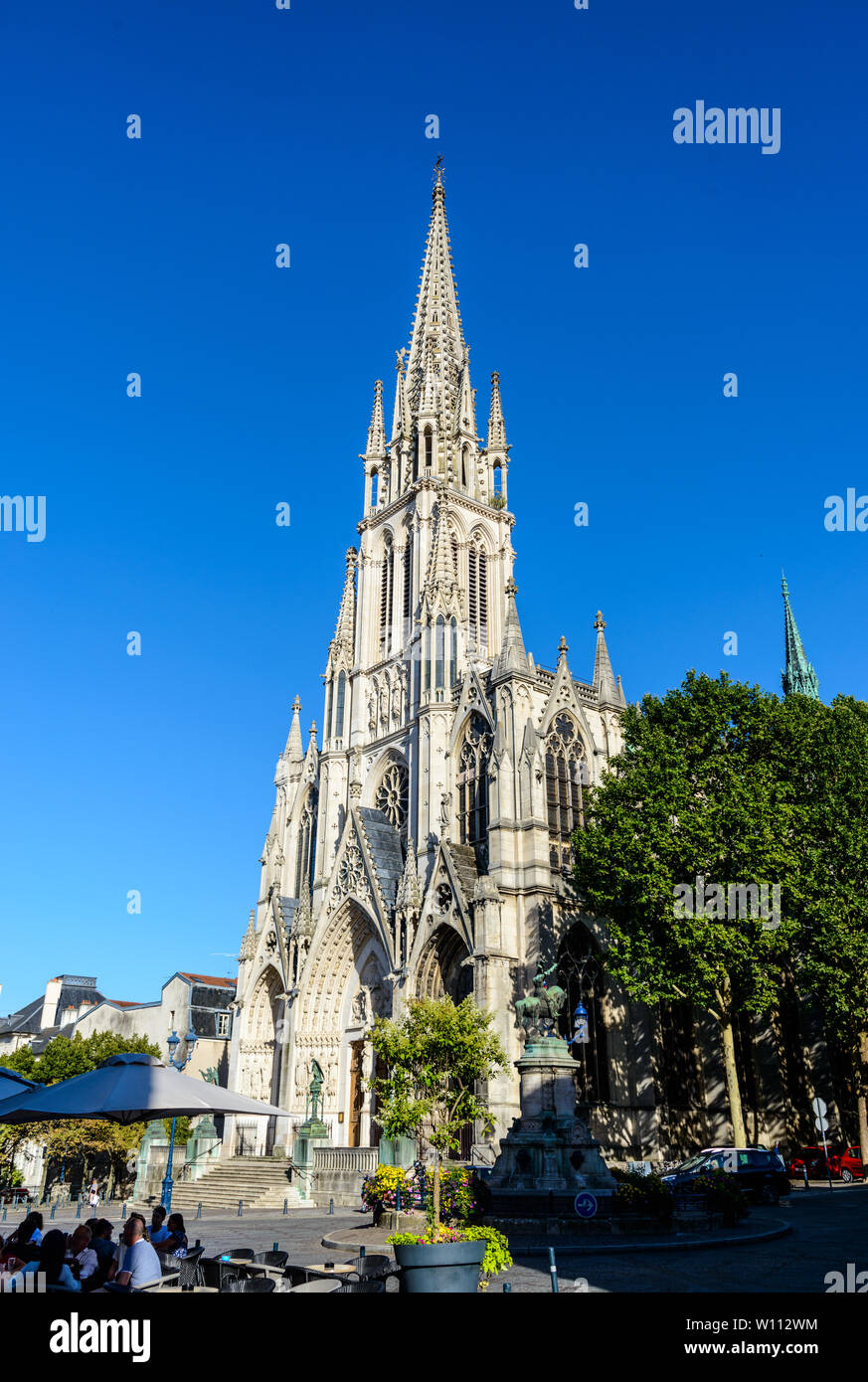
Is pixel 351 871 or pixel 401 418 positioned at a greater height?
pixel 401 418

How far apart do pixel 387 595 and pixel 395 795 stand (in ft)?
38.7

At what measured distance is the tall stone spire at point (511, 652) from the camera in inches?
1528

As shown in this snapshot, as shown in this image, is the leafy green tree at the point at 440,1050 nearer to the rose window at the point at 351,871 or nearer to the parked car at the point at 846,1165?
the parked car at the point at 846,1165

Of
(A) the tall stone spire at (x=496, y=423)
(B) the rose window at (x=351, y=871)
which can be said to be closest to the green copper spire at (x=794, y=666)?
(A) the tall stone spire at (x=496, y=423)

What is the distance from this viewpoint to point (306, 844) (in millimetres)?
50938

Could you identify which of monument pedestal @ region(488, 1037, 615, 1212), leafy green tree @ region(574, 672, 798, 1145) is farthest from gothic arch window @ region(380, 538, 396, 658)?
monument pedestal @ region(488, 1037, 615, 1212)

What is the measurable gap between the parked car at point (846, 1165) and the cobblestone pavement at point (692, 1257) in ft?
27.9

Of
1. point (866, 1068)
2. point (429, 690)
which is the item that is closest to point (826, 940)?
point (866, 1068)

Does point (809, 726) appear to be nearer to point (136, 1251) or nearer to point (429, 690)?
point (429, 690)

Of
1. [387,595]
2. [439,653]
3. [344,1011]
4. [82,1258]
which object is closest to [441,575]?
[439,653]

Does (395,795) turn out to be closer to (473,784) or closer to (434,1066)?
(473,784)

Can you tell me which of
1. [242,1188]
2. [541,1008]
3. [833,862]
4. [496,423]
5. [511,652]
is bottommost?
[242,1188]

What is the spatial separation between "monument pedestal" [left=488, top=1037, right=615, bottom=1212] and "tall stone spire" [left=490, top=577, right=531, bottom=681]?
17.6 meters

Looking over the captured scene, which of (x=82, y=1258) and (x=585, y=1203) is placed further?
(x=585, y=1203)
